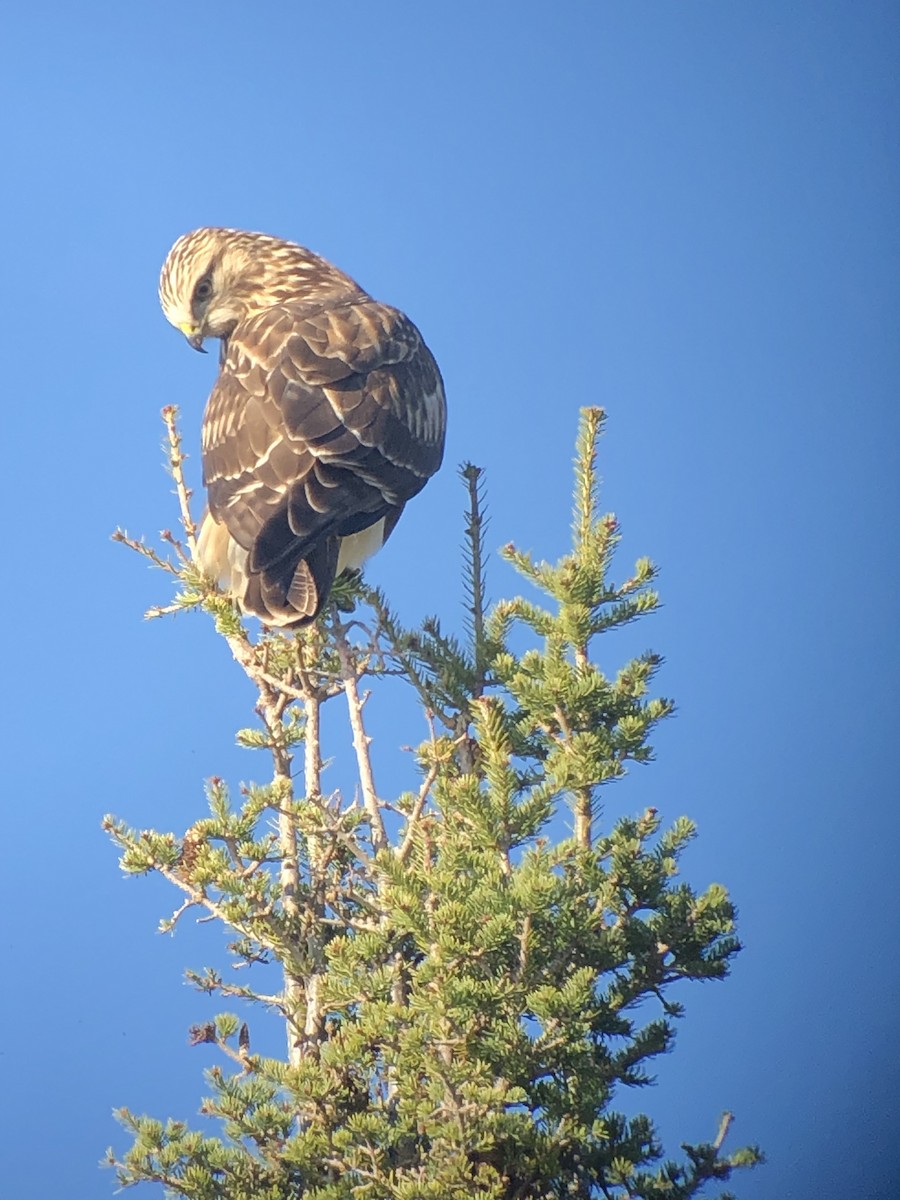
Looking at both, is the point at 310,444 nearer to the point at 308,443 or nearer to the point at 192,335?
the point at 308,443

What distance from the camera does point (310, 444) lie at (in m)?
2.73

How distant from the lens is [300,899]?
230 centimetres

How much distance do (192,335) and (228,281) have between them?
20cm

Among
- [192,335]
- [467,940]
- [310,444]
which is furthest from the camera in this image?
[192,335]

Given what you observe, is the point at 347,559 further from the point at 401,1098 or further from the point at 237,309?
the point at 401,1098

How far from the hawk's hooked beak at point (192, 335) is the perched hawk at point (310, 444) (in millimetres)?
129

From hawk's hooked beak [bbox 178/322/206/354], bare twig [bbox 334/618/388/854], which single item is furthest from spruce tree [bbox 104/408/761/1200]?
hawk's hooked beak [bbox 178/322/206/354]

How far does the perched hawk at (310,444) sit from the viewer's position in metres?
2.58

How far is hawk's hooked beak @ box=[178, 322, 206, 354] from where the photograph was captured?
3688mm

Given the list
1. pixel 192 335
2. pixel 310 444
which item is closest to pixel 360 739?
pixel 310 444

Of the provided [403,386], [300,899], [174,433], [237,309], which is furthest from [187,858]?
[237,309]

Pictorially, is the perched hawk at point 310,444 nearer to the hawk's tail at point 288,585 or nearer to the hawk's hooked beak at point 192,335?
the hawk's tail at point 288,585

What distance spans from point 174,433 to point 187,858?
79 centimetres

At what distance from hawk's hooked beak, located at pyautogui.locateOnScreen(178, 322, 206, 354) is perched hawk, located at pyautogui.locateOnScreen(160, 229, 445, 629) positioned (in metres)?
0.13
